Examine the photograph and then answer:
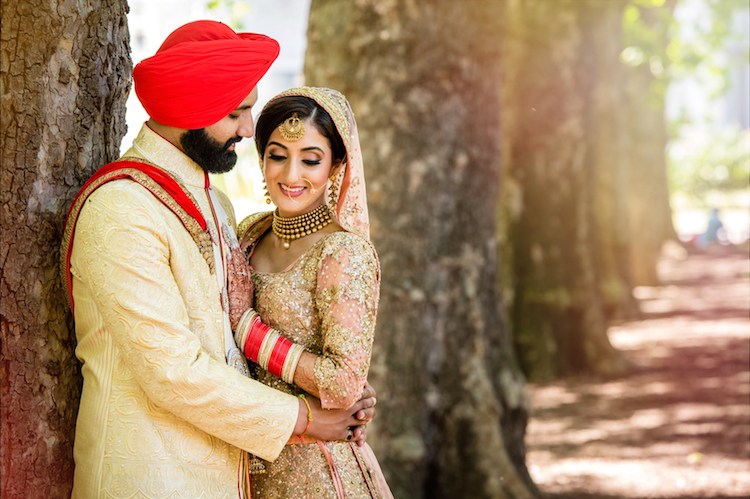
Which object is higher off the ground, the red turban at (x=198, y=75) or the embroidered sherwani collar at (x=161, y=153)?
the red turban at (x=198, y=75)

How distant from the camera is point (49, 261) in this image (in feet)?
7.66

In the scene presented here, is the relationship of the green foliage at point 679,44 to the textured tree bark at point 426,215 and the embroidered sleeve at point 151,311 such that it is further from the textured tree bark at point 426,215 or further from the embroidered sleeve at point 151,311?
the embroidered sleeve at point 151,311

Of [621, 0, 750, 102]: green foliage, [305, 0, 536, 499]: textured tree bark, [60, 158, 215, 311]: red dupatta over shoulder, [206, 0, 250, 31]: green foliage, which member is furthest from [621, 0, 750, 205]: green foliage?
[60, 158, 215, 311]: red dupatta over shoulder

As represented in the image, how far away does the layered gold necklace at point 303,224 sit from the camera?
258 centimetres

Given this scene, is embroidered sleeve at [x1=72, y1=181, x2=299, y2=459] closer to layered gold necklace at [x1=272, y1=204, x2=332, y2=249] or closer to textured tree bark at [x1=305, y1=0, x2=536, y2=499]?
layered gold necklace at [x1=272, y1=204, x2=332, y2=249]

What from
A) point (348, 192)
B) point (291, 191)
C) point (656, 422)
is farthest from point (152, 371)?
point (656, 422)

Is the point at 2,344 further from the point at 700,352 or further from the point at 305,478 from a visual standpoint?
the point at 700,352

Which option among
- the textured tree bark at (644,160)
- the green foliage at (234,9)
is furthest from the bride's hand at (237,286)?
the textured tree bark at (644,160)

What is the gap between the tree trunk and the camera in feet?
27.2

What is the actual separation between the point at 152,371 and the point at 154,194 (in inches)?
19.4

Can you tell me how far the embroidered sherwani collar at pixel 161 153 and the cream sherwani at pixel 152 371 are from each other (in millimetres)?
177

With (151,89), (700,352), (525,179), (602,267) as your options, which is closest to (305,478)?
(151,89)

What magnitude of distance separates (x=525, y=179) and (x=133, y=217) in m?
6.78

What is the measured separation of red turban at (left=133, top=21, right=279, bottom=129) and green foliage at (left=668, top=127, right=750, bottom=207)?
112 ft
